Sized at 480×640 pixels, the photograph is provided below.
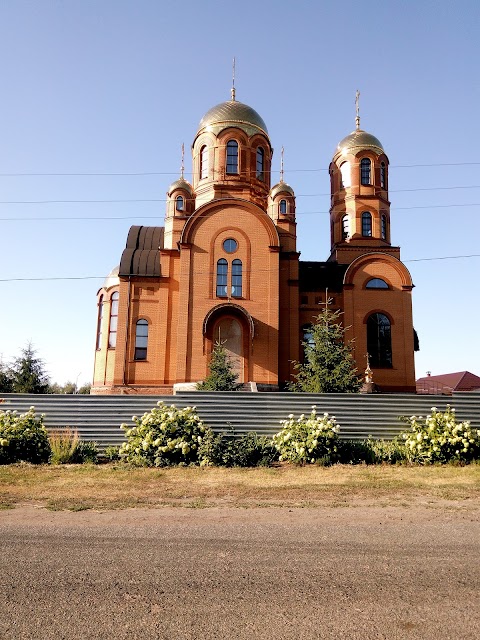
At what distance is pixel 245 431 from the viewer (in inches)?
445

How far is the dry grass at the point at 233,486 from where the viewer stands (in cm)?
714

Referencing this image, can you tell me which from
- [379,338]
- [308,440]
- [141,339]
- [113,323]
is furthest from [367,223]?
[308,440]

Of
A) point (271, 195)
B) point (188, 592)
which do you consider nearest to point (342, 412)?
point (188, 592)

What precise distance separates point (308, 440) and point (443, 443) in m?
2.81

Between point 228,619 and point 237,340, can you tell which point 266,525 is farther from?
point 237,340

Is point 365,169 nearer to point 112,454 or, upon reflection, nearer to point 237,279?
point 237,279

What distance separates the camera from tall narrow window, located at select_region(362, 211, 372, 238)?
28562 millimetres

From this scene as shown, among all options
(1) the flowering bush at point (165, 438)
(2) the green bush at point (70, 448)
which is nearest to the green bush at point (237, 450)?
(1) the flowering bush at point (165, 438)

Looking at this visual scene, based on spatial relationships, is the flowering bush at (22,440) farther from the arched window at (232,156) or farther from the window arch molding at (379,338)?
the arched window at (232,156)

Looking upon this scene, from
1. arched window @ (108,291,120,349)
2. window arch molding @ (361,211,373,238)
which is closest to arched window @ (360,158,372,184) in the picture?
window arch molding @ (361,211,373,238)

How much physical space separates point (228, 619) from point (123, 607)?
76cm

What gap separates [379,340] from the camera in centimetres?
2480

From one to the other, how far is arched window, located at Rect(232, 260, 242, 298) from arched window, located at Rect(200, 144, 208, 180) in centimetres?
695

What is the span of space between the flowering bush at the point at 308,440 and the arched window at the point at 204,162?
776 inches
